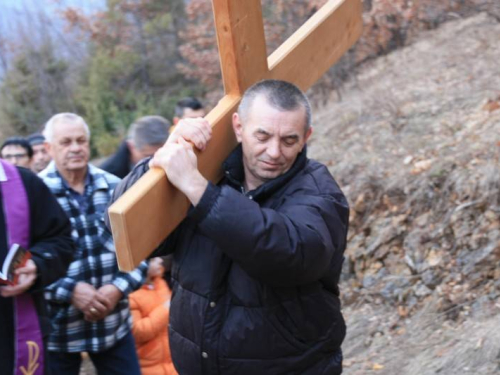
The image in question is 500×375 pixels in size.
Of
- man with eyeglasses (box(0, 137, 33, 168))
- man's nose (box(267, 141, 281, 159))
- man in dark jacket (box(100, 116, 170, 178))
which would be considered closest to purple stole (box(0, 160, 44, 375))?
man's nose (box(267, 141, 281, 159))

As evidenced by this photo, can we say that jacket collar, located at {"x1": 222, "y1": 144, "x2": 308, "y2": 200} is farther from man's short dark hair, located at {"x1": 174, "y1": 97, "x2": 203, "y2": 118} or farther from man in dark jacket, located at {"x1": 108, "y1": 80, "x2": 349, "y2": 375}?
man's short dark hair, located at {"x1": 174, "y1": 97, "x2": 203, "y2": 118}

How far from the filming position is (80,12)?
20906mm

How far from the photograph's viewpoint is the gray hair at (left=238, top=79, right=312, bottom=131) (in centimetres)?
253

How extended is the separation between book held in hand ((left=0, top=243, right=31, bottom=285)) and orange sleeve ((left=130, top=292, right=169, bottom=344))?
1.62 meters

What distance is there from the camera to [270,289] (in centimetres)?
257

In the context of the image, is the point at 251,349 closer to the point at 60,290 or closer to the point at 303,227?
the point at 303,227

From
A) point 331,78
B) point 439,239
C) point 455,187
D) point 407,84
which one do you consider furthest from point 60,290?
point 331,78

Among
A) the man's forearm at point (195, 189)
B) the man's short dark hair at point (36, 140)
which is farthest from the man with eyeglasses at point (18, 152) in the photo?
the man's forearm at point (195, 189)

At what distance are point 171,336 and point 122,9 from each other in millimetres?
A: 19275

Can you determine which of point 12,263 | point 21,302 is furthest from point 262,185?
point 21,302

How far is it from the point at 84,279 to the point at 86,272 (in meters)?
0.04

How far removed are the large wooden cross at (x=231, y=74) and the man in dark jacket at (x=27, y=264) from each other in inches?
35.5

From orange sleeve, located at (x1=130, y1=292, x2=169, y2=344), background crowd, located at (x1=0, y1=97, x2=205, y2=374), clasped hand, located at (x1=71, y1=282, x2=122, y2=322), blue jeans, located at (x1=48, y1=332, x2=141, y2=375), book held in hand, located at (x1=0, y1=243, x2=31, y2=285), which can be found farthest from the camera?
orange sleeve, located at (x1=130, y1=292, x2=169, y2=344)

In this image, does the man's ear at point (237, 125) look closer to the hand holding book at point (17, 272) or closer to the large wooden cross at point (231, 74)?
the large wooden cross at point (231, 74)
